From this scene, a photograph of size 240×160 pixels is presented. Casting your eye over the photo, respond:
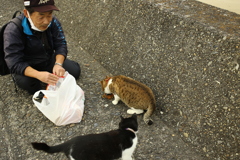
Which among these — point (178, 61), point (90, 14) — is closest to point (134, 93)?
point (178, 61)

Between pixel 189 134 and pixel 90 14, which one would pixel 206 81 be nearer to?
pixel 189 134

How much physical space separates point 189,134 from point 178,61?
2.72 ft

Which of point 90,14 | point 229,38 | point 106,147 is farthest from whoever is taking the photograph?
point 90,14

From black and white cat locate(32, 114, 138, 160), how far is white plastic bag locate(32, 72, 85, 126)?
67cm

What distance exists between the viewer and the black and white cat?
2.01 m

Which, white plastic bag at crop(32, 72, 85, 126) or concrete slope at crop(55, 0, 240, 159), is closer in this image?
concrete slope at crop(55, 0, 240, 159)

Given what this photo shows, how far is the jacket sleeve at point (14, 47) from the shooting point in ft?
8.90

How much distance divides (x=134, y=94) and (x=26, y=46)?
1.47 metres

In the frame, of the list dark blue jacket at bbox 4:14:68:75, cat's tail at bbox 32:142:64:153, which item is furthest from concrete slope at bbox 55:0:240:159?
cat's tail at bbox 32:142:64:153

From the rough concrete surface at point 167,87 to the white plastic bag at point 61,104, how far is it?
4.8 inches

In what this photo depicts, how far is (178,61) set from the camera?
2.72 metres

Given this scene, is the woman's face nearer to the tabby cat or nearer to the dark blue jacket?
the dark blue jacket

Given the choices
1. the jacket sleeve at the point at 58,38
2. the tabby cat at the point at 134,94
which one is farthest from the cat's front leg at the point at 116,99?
the jacket sleeve at the point at 58,38

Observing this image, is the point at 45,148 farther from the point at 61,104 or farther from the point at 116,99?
the point at 116,99
